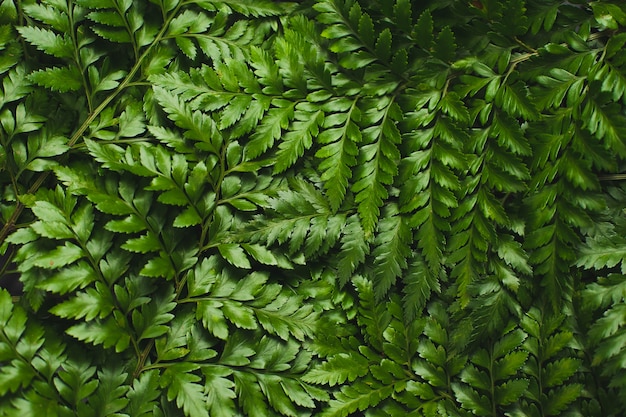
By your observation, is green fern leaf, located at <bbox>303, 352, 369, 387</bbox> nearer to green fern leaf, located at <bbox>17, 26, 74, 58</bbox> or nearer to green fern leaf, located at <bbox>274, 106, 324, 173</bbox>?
green fern leaf, located at <bbox>274, 106, 324, 173</bbox>

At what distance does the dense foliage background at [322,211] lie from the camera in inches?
46.7

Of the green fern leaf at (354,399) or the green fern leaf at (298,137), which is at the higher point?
the green fern leaf at (298,137)

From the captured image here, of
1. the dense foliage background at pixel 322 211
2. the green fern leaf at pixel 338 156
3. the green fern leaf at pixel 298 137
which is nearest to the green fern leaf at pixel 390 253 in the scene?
the dense foliage background at pixel 322 211

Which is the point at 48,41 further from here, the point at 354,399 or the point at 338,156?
the point at 354,399

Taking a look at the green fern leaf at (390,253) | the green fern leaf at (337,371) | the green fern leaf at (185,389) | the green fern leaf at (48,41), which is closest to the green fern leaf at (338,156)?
the green fern leaf at (390,253)

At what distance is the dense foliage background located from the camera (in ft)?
3.89

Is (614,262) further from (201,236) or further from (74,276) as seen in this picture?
(74,276)

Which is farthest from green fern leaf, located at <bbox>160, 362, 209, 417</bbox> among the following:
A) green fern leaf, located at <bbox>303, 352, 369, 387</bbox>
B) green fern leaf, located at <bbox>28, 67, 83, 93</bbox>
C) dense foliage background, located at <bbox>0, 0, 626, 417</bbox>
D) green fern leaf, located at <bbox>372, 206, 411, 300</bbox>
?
green fern leaf, located at <bbox>28, 67, 83, 93</bbox>

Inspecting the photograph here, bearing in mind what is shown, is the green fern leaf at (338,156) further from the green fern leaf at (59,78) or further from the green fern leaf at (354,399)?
the green fern leaf at (59,78)

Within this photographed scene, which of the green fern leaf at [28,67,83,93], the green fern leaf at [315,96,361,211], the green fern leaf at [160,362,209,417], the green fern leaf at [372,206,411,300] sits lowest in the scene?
the green fern leaf at [160,362,209,417]

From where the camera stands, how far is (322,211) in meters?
1.27

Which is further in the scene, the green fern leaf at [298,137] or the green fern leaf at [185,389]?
the green fern leaf at [298,137]

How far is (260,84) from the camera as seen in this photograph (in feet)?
4.46

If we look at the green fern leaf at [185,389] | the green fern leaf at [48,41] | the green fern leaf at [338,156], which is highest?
the green fern leaf at [48,41]
